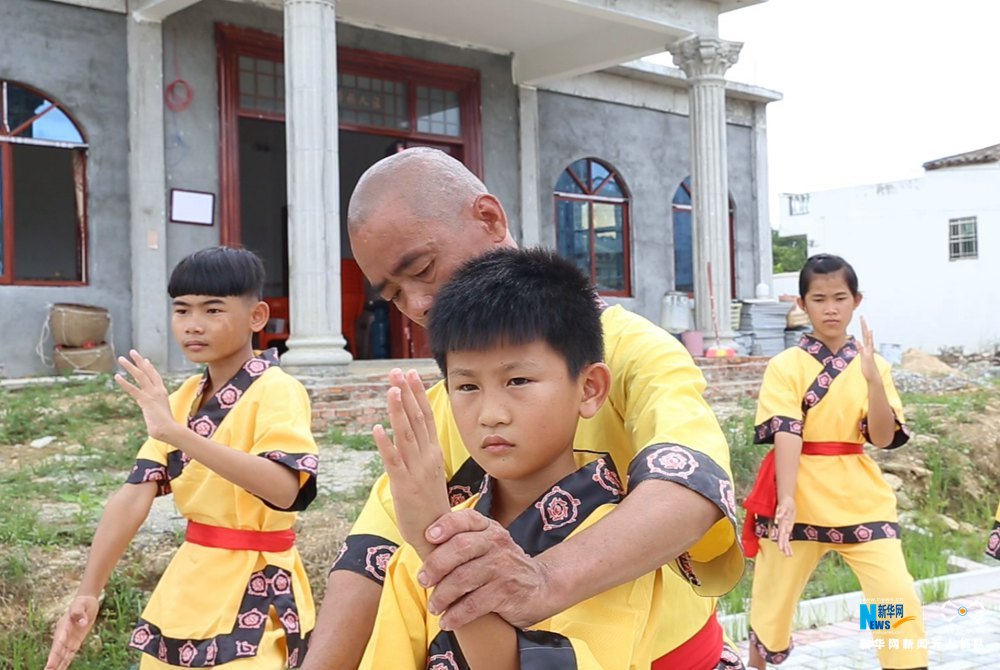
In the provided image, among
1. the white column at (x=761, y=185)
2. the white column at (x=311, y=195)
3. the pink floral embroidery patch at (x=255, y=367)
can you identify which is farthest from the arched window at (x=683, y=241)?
the pink floral embroidery patch at (x=255, y=367)

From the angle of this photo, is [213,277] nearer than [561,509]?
No

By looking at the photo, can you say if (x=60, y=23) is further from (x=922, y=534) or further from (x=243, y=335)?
(x=922, y=534)

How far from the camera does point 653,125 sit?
52.5 feet

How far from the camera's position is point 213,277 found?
3102 millimetres

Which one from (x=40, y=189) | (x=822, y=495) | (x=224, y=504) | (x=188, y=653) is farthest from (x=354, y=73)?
(x=188, y=653)

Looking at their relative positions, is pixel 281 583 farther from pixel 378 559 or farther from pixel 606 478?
pixel 606 478

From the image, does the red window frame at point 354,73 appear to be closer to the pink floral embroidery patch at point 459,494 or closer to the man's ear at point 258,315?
the man's ear at point 258,315

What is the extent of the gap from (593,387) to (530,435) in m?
0.18

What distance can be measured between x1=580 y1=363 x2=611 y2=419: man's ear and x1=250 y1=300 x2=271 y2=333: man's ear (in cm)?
184

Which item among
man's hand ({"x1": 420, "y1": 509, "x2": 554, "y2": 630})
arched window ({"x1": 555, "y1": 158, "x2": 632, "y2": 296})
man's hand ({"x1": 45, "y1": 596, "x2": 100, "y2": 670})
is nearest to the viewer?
man's hand ({"x1": 420, "y1": 509, "x2": 554, "y2": 630})

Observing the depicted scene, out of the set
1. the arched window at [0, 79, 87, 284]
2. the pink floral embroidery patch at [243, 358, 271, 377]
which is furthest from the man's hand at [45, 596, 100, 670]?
the arched window at [0, 79, 87, 284]

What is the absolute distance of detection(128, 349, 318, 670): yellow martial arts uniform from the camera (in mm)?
2912

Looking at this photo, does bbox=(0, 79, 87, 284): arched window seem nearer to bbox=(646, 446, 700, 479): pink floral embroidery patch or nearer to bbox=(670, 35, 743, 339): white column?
bbox=(670, 35, 743, 339): white column

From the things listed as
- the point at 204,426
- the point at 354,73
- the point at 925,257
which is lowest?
the point at 204,426
